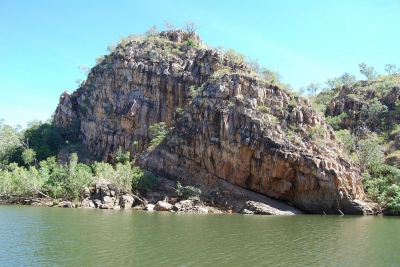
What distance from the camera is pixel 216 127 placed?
179ft

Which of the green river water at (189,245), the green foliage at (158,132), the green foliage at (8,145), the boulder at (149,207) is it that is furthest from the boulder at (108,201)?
the green foliage at (8,145)

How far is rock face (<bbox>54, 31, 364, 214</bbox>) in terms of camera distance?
4812 centimetres

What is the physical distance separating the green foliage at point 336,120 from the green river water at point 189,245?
4524 centimetres

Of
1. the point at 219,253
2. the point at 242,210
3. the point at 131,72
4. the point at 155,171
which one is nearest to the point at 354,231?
the point at 219,253

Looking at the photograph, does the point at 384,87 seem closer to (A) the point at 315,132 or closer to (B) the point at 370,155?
(B) the point at 370,155

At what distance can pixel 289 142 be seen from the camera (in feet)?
162

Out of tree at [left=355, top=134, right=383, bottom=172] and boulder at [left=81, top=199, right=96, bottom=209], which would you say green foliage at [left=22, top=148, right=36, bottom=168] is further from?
tree at [left=355, top=134, right=383, bottom=172]

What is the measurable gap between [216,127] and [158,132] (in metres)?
13.9

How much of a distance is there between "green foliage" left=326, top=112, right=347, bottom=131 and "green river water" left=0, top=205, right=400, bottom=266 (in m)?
45.2

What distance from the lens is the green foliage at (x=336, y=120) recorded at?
71.4 m

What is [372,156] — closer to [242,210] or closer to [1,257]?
[242,210]

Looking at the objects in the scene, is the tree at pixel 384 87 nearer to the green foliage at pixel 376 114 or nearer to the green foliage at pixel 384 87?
the green foliage at pixel 384 87

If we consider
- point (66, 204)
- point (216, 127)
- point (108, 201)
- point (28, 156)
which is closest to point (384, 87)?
point (216, 127)

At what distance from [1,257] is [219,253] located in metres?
11.6
